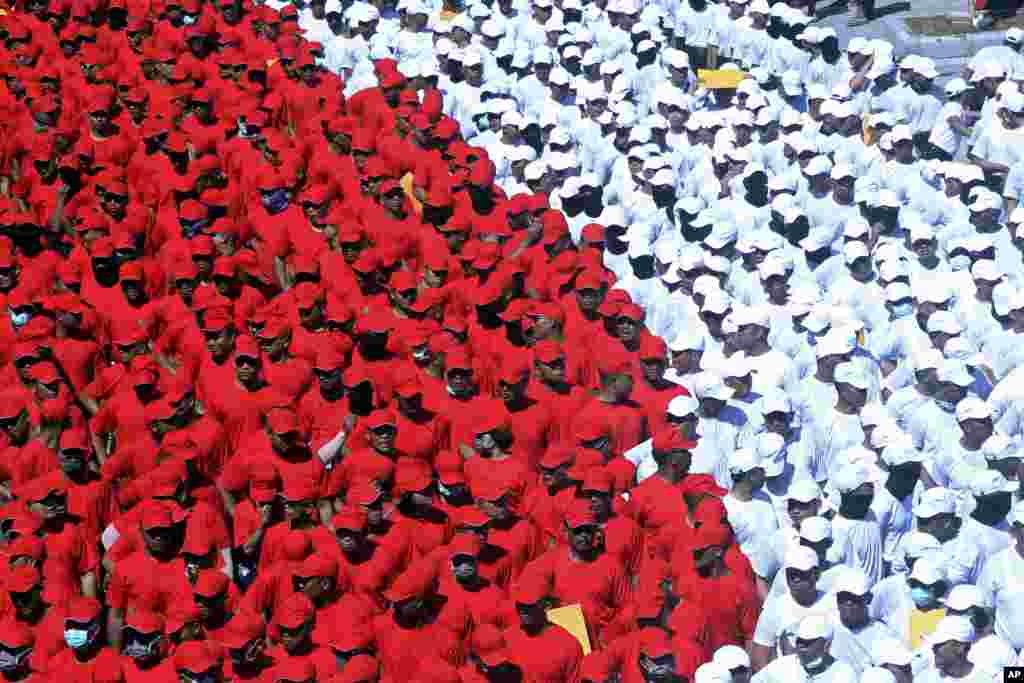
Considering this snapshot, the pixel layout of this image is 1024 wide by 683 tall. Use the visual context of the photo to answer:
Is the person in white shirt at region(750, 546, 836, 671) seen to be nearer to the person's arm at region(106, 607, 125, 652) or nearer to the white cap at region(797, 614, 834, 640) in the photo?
the white cap at region(797, 614, 834, 640)

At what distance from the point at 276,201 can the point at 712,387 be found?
522 centimetres

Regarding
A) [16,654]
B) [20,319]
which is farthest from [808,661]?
[20,319]

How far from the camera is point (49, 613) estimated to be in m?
9.36

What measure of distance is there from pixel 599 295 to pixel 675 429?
6.44ft

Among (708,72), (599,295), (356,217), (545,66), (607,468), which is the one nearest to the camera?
(607,468)

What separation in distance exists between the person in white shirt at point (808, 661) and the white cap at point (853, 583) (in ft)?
0.94

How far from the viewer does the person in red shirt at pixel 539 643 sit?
9008mm

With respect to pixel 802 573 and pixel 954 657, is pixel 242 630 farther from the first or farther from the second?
pixel 954 657

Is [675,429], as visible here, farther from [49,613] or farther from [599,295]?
[49,613]

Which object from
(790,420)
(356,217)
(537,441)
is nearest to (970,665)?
(790,420)

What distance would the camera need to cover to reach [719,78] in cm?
1761

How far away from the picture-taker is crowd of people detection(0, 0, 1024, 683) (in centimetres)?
934

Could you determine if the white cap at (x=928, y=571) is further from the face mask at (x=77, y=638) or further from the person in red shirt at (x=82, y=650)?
the face mask at (x=77, y=638)

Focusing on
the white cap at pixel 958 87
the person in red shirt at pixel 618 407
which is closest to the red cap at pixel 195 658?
the person in red shirt at pixel 618 407
